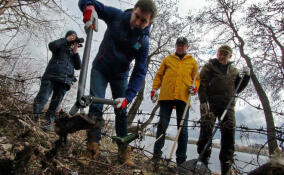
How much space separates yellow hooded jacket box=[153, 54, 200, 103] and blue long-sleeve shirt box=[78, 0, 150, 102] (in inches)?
34.1

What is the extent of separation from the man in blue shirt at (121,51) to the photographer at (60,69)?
1183mm

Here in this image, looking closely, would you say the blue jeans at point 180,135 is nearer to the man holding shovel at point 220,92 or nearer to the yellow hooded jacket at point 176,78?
the yellow hooded jacket at point 176,78

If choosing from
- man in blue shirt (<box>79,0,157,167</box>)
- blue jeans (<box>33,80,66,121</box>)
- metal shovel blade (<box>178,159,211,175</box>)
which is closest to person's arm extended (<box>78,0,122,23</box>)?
man in blue shirt (<box>79,0,157,167</box>)

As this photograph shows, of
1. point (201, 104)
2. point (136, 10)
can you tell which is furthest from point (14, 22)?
point (201, 104)

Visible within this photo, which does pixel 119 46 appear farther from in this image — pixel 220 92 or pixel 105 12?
pixel 220 92

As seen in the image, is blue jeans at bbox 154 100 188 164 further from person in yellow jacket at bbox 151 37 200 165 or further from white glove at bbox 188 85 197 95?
white glove at bbox 188 85 197 95

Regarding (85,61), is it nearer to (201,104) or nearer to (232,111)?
(201,104)

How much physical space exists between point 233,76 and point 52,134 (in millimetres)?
2952

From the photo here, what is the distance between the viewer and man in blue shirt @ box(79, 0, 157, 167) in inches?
86.4

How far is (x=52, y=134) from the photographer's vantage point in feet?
6.15

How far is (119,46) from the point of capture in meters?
2.37

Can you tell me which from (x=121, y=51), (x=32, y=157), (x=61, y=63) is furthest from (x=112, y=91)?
(x=32, y=157)

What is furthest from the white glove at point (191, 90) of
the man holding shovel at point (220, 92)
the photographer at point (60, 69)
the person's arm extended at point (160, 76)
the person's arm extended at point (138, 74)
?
the photographer at point (60, 69)

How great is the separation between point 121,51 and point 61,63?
5.02 ft
